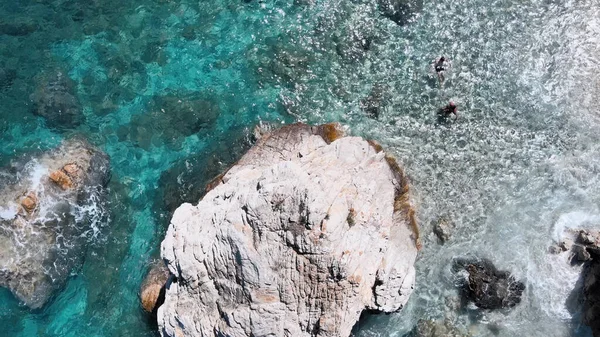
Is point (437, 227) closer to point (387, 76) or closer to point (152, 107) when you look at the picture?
point (387, 76)

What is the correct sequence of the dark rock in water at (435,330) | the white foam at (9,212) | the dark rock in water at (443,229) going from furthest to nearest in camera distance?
the white foam at (9,212)
the dark rock in water at (443,229)
the dark rock in water at (435,330)

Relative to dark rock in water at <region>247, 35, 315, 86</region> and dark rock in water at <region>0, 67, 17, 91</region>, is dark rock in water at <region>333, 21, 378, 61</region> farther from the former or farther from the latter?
dark rock in water at <region>0, 67, 17, 91</region>

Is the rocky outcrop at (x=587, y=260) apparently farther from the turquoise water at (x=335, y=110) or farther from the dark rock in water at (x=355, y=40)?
the dark rock in water at (x=355, y=40)

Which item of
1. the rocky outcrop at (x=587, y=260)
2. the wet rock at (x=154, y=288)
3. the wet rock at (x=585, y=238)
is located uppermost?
the wet rock at (x=585, y=238)

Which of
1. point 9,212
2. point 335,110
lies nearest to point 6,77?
point 9,212

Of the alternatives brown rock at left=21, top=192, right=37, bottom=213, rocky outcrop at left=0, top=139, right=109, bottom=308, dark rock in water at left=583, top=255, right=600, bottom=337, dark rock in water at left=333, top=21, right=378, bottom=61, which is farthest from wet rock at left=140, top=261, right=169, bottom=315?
dark rock in water at left=583, top=255, right=600, bottom=337

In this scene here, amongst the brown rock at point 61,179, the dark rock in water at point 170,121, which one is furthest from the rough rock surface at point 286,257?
the brown rock at point 61,179
